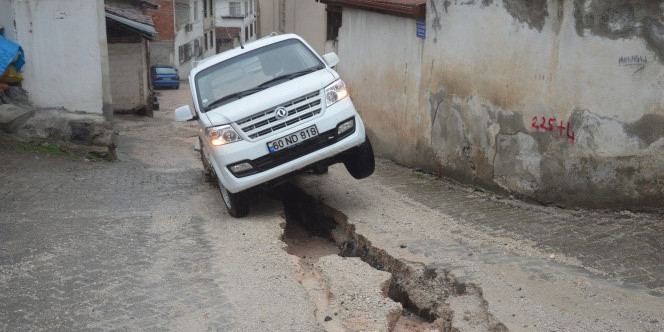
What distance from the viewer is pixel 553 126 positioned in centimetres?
807

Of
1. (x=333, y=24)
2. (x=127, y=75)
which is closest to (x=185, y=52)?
(x=127, y=75)

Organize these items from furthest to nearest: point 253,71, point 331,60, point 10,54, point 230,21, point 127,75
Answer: point 230,21 < point 127,75 < point 10,54 < point 331,60 < point 253,71

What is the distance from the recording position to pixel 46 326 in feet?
16.7

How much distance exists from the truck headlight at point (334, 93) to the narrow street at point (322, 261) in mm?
1426

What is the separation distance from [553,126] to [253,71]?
145 inches

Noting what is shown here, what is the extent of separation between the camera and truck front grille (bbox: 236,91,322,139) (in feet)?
26.0

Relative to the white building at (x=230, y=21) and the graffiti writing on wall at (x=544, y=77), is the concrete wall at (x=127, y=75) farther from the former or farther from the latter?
the white building at (x=230, y=21)

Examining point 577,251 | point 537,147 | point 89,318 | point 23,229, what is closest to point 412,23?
point 537,147

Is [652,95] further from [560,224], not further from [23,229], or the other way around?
[23,229]

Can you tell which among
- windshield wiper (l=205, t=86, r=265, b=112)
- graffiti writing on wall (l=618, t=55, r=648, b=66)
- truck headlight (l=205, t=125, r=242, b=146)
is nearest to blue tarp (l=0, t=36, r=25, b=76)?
windshield wiper (l=205, t=86, r=265, b=112)

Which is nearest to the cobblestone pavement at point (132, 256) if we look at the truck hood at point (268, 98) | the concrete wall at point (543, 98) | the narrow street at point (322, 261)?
the narrow street at point (322, 261)

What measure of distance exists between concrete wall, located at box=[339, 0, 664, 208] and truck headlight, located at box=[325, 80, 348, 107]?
6.71 feet

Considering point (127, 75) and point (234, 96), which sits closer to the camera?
point (234, 96)

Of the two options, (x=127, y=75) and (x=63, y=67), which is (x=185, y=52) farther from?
(x=63, y=67)
